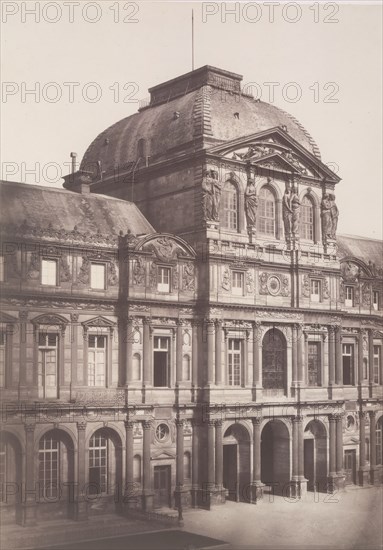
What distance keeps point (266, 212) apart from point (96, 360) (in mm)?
12539

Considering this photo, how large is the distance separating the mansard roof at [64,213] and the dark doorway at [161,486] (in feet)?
37.3

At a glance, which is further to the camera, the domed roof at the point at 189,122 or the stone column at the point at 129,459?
the domed roof at the point at 189,122

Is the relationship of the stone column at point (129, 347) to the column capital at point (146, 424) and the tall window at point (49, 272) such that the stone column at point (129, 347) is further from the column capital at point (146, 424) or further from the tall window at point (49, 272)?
the tall window at point (49, 272)

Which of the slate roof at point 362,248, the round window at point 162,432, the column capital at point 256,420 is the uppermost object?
the slate roof at point 362,248

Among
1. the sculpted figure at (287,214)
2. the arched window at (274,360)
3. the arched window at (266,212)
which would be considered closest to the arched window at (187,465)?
the arched window at (274,360)

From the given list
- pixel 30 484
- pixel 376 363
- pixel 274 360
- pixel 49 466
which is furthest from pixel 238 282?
pixel 30 484

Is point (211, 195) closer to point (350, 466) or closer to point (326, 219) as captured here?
point (326, 219)

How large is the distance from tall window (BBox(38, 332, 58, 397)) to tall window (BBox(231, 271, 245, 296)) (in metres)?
9.98

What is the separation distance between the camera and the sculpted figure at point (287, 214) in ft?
148

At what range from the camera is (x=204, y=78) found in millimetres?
Result: 45156

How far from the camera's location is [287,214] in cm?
4525

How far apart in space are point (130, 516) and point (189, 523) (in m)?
2.62

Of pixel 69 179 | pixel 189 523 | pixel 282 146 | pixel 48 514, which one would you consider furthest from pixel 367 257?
pixel 48 514

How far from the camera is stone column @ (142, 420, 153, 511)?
127 ft
